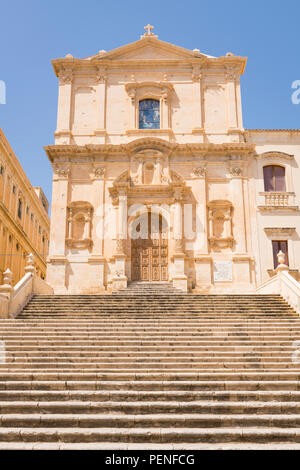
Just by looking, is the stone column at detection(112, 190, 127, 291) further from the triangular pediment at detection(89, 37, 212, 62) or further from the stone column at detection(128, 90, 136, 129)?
the triangular pediment at detection(89, 37, 212, 62)

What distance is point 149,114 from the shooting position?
25.5 meters

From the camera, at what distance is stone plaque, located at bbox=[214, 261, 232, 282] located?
72.9 ft

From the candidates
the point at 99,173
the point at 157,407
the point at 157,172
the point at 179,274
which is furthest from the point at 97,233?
the point at 157,407

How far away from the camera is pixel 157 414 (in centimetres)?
859

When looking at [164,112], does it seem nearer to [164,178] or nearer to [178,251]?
[164,178]

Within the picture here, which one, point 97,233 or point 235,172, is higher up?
point 235,172

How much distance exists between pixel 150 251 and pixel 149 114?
7.93 meters

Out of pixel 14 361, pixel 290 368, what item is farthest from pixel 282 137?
pixel 14 361

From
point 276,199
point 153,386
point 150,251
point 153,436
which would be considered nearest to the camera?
point 153,436

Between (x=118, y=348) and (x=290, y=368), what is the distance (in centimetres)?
418

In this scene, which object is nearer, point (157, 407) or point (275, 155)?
point (157, 407)

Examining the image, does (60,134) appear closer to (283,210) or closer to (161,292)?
(161,292)

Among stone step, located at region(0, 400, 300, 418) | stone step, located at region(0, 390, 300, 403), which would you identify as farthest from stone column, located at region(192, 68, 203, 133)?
stone step, located at region(0, 400, 300, 418)

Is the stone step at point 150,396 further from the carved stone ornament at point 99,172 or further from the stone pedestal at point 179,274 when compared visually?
the carved stone ornament at point 99,172
